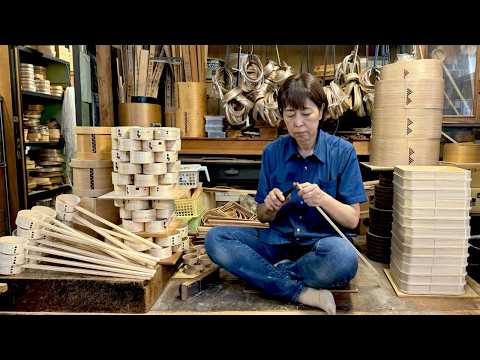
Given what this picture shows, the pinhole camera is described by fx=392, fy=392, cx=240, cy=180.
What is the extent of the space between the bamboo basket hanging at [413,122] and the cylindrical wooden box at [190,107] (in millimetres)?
2485

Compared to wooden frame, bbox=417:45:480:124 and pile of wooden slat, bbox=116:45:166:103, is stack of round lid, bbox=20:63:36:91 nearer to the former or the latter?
Answer: pile of wooden slat, bbox=116:45:166:103

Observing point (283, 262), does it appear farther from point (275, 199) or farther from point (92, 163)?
point (92, 163)

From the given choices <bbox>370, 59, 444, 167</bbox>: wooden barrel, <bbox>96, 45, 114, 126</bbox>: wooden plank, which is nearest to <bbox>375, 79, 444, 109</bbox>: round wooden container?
<bbox>370, 59, 444, 167</bbox>: wooden barrel

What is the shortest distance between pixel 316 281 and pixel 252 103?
309cm

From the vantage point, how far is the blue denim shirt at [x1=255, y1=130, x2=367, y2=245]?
2.65 meters

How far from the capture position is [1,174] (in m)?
4.75

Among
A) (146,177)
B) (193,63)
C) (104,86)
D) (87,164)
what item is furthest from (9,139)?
(146,177)

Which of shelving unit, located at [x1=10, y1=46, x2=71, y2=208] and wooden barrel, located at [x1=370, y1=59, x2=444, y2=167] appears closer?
wooden barrel, located at [x1=370, y1=59, x2=444, y2=167]

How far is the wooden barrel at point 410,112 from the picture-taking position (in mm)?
3625

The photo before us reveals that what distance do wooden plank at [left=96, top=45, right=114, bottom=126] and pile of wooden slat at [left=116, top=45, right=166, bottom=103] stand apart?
146 millimetres

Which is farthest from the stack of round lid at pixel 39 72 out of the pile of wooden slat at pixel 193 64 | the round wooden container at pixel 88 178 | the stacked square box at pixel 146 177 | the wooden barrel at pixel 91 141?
the stacked square box at pixel 146 177

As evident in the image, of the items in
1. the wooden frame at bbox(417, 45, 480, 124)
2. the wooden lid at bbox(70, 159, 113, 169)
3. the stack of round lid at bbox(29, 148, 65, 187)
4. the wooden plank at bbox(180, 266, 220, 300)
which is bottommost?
the wooden plank at bbox(180, 266, 220, 300)
